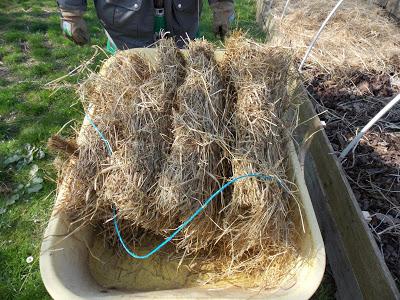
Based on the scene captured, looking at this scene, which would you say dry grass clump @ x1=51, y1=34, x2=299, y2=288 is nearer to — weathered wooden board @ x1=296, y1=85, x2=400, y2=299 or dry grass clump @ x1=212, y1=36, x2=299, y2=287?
dry grass clump @ x1=212, y1=36, x2=299, y2=287

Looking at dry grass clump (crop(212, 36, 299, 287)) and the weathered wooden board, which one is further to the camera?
the weathered wooden board

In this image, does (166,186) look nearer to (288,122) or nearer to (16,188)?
(288,122)

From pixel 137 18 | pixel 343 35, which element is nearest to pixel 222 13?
pixel 137 18

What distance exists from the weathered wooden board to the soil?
18cm

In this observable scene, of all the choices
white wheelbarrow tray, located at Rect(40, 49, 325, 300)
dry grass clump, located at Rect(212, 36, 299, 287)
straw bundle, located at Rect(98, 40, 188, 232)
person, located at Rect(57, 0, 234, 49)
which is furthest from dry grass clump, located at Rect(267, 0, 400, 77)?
white wheelbarrow tray, located at Rect(40, 49, 325, 300)

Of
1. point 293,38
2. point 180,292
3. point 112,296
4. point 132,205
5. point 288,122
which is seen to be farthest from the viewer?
point 293,38

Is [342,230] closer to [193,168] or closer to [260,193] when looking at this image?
[260,193]

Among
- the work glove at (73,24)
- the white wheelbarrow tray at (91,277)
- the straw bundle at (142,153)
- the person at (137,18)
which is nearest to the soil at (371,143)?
the white wheelbarrow tray at (91,277)

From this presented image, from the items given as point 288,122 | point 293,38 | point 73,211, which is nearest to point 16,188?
point 73,211

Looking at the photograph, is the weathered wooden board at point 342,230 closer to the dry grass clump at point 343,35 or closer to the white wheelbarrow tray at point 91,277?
the white wheelbarrow tray at point 91,277

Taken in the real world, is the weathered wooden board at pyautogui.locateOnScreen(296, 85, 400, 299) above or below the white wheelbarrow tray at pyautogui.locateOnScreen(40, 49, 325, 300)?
below

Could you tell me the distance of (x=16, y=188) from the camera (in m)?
2.82

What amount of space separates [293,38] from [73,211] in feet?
12.0

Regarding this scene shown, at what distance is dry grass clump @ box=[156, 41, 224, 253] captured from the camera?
5.24ft
